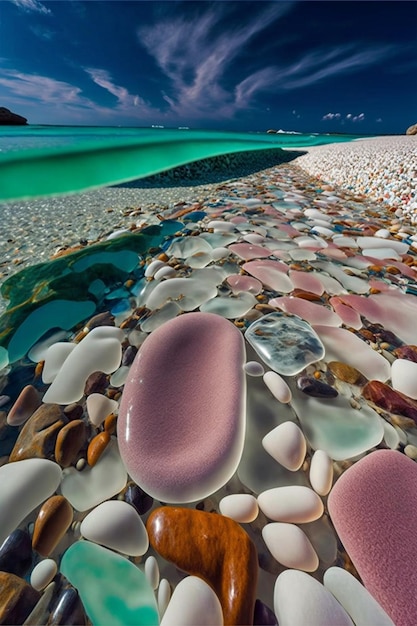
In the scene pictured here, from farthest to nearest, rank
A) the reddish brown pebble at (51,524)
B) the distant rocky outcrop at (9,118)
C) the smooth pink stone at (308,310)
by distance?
the distant rocky outcrop at (9,118) → the smooth pink stone at (308,310) → the reddish brown pebble at (51,524)

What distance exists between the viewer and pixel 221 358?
2.57 ft

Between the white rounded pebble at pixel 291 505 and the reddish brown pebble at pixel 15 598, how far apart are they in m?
0.40

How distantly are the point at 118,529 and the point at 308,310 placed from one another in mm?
786

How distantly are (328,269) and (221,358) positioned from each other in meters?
0.76

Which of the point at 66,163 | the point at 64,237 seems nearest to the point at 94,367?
the point at 64,237

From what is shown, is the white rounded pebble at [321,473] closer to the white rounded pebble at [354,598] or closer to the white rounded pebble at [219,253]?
the white rounded pebble at [354,598]

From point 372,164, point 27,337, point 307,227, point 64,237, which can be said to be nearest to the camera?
point 27,337

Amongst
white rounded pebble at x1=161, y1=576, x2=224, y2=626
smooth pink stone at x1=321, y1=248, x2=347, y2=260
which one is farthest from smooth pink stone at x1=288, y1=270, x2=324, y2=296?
white rounded pebble at x1=161, y1=576, x2=224, y2=626

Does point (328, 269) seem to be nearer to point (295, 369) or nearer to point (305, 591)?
point (295, 369)

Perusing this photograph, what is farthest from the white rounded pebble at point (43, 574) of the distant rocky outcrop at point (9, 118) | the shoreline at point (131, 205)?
the distant rocky outcrop at point (9, 118)

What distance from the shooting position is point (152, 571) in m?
0.48

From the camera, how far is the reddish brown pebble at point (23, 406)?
2.45ft

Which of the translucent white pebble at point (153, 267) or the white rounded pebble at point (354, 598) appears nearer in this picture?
the white rounded pebble at point (354, 598)

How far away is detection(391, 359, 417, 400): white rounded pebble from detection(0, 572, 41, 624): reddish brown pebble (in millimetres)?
855
